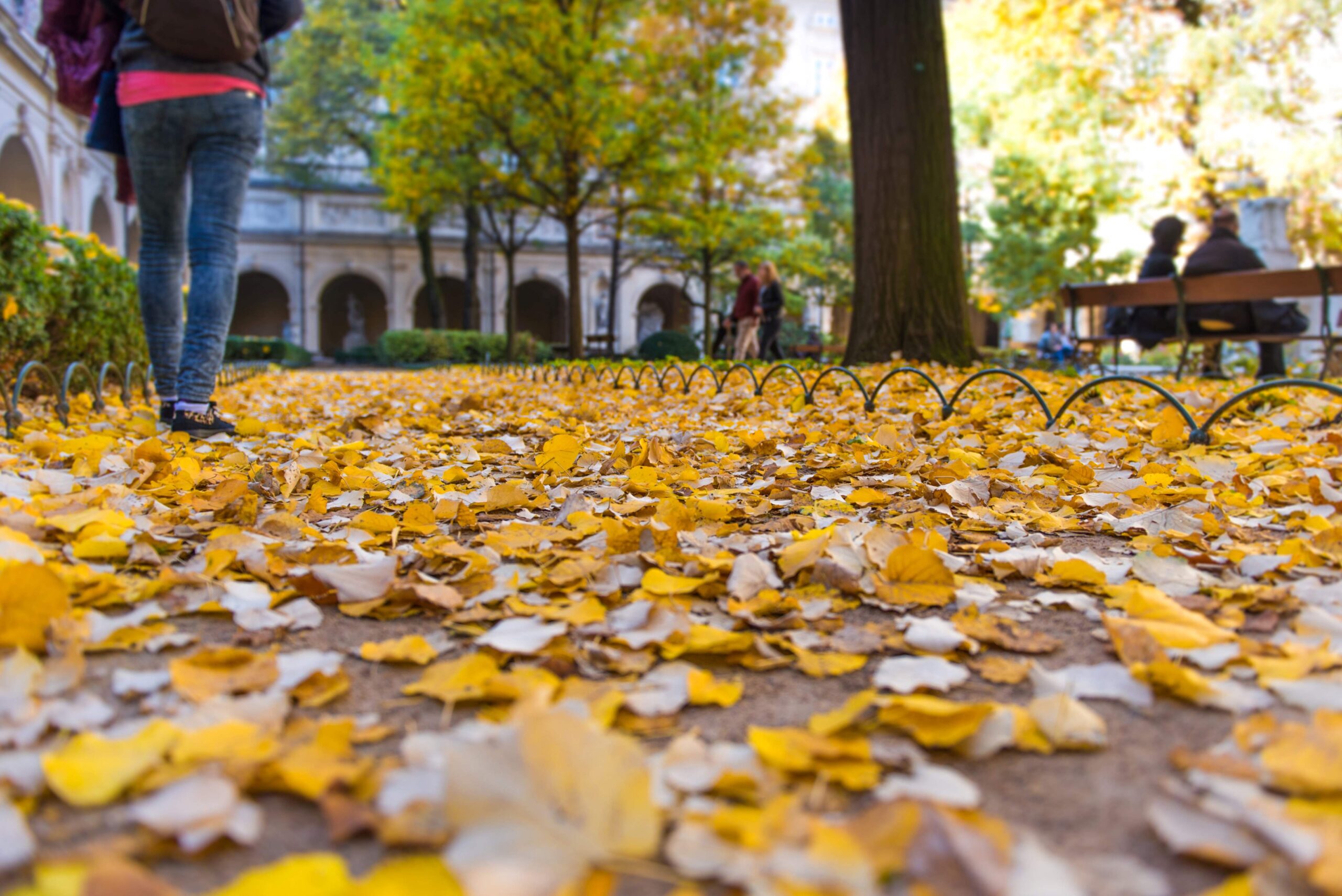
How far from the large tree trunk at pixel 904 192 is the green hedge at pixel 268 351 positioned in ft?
56.0

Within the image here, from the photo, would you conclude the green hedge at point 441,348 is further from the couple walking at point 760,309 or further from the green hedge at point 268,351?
the couple walking at point 760,309

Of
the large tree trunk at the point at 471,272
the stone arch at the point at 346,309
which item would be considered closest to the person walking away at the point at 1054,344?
the large tree trunk at the point at 471,272

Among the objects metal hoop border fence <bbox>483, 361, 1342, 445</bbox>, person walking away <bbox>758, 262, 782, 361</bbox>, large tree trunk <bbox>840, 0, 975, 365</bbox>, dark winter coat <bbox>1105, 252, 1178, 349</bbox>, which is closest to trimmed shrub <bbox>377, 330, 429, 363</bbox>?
person walking away <bbox>758, 262, 782, 361</bbox>

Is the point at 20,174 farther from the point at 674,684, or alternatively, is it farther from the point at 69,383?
the point at 674,684

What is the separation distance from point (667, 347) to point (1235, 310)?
7907 mm

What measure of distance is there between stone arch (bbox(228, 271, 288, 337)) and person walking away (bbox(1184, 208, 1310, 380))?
119ft

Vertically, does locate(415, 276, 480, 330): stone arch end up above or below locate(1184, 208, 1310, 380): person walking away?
above

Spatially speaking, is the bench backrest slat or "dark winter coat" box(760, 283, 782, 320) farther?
"dark winter coat" box(760, 283, 782, 320)

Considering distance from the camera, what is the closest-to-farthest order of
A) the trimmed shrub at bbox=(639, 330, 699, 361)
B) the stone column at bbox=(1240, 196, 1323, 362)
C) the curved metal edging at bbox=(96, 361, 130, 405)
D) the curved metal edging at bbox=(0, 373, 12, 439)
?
the curved metal edging at bbox=(0, 373, 12, 439)
the curved metal edging at bbox=(96, 361, 130, 405)
the stone column at bbox=(1240, 196, 1323, 362)
the trimmed shrub at bbox=(639, 330, 699, 361)

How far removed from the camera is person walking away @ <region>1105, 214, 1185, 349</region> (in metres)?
8.58

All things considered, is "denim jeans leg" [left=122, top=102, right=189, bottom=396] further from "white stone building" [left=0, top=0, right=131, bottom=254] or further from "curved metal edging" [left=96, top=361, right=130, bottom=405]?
"white stone building" [left=0, top=0, right=131, bottom=254]

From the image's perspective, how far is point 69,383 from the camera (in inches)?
204

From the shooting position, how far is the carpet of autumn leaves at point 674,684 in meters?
0.84

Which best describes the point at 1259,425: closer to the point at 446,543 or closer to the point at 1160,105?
the point at 446,543
